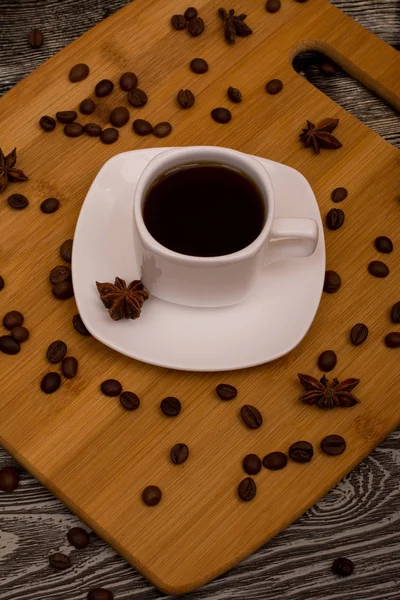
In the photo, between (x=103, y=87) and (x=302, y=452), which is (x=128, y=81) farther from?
(x=302, y=452)

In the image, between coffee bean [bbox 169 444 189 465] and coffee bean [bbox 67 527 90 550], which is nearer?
coffee bean [bbox 169 444 189 465]

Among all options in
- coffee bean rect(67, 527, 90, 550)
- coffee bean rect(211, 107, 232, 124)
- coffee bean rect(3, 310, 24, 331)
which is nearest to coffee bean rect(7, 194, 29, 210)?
coffee bean rect(3, 310, 24, 331)

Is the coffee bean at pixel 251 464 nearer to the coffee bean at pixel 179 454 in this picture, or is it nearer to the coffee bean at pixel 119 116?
the coffee bean at pixel 179 454

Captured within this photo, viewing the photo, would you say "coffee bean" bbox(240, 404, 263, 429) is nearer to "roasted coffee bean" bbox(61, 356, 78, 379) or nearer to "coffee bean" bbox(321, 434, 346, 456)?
"coffee bean" bbox(321, 434, 346, 456)

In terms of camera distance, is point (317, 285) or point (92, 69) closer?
point (317, 285)

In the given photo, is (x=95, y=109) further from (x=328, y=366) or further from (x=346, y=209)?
(x=328, y=366)

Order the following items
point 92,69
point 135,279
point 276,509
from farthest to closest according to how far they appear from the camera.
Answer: point 92,69, point 135,279, point 276,509

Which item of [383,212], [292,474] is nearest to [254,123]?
[383,212]
